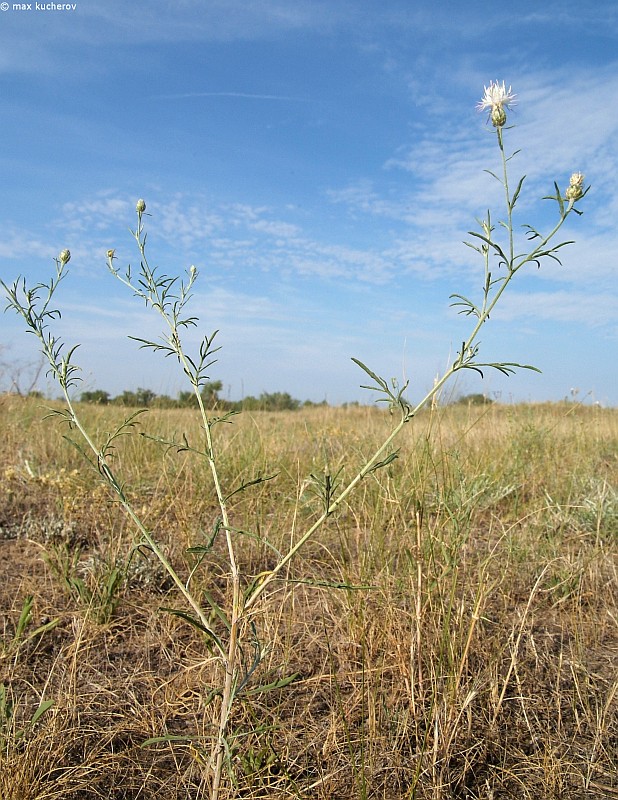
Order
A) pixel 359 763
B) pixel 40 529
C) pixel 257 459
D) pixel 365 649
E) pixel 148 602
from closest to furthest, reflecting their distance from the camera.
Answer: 1. pixel 359 763
2. pixel 365 649
3. pixel 148 602
4. pixel 40 529
5. pixel 257 459

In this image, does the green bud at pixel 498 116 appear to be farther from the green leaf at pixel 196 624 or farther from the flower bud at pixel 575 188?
the green leaf at pixel 196 624

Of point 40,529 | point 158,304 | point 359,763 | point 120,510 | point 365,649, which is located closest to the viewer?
point 158,304

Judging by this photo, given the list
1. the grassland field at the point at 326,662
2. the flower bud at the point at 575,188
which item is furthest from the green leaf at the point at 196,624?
the flower bud at the point at 575,188

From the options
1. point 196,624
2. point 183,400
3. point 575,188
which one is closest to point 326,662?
point 196,624

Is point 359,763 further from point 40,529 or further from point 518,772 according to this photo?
point 40,529

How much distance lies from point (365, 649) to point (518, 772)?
1.86ft

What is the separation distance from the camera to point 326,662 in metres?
2.24

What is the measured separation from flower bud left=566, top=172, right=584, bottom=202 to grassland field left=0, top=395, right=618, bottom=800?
0.75 meters

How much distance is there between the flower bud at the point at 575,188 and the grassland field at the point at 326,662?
753 mm

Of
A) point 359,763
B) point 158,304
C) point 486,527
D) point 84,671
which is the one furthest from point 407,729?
point 486,527

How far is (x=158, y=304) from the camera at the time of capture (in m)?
1.62

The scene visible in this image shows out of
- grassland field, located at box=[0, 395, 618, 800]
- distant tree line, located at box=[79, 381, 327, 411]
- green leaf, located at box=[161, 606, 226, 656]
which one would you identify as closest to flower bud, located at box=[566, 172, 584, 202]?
grassland field, located at box=[0, 395, 618, 800]

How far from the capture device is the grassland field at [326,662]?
173 centimetres

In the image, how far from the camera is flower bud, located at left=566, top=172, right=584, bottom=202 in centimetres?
129
